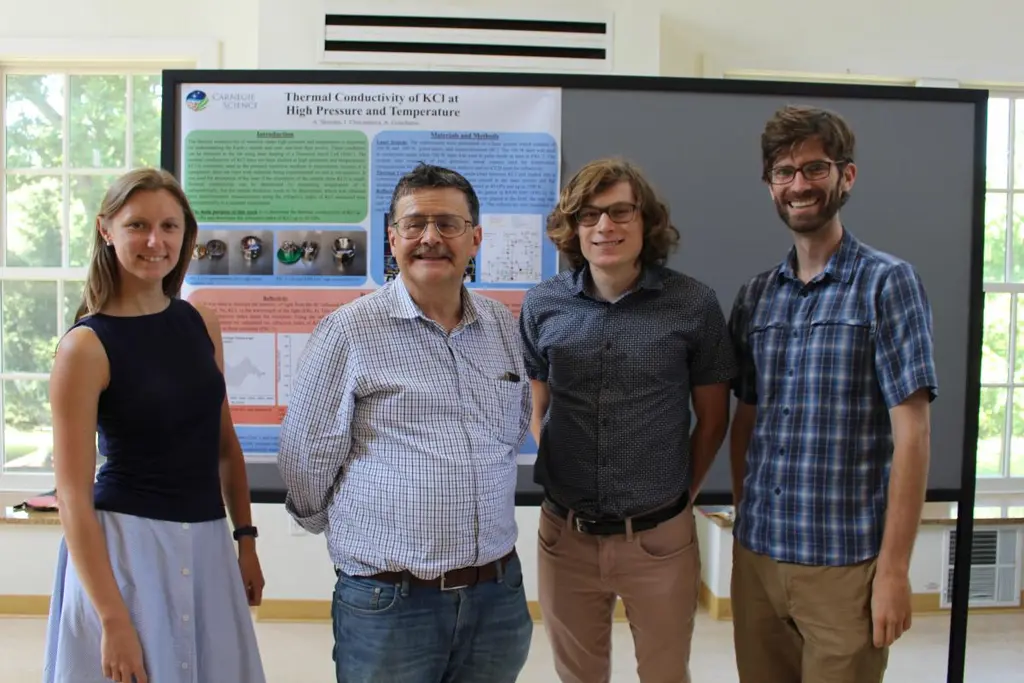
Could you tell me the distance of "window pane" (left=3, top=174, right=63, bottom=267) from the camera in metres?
3.49

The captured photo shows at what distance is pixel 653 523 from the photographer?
1.55 metres

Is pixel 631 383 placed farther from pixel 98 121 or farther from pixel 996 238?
pixel 98 121

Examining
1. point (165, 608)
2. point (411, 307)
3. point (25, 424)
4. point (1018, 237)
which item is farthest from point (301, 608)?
point (1018, 237)

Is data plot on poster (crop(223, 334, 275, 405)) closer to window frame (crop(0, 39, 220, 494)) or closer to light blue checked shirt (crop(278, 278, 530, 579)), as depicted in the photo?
light blue checked shirt (crop(278, 278, 530, 579))

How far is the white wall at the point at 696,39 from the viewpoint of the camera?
3260mm

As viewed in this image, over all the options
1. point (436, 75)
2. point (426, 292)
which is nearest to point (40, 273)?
point (436, 75)

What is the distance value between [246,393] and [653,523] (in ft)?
3.78

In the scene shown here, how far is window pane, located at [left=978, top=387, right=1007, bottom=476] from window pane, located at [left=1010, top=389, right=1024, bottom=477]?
6 cm

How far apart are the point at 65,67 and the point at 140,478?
9.74ft

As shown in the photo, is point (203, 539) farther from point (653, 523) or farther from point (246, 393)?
point (653, 523)

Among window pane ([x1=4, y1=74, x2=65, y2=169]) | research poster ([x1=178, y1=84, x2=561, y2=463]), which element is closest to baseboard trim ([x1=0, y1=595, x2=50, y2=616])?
window pane ([x1=4, y1=74, x2=65, y2=169])

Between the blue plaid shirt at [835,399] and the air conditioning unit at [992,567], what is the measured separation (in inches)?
93.9

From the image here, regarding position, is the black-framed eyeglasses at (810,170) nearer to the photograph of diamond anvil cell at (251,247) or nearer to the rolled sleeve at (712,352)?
the rolled sleeve at (712,352)

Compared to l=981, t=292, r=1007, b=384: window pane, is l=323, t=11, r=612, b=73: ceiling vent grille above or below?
above
